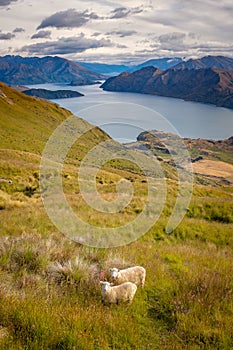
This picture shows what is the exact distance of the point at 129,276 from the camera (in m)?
5.82

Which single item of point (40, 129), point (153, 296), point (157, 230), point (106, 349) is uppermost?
point (106, 349)

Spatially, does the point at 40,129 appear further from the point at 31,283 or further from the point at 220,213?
the point at 31,283

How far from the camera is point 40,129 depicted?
336 ft

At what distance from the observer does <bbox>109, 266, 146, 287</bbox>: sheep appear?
18.6 feet

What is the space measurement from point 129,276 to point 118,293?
2.32 ft

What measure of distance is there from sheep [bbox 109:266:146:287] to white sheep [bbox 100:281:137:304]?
0.38 meters

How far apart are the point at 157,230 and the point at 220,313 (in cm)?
834

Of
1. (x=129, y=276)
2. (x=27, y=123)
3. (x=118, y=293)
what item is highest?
(x=118, y=293)

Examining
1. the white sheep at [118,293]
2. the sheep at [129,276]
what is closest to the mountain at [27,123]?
the sheep at [129,276]

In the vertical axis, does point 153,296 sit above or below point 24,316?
below

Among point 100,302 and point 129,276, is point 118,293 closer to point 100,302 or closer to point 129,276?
point 100,302

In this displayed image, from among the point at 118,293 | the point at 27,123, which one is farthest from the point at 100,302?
the point at 27,123

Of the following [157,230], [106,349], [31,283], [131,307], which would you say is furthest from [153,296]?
[157,230]

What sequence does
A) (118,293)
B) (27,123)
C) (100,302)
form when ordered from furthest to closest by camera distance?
(27,123) → (118,293) → (100,302)
